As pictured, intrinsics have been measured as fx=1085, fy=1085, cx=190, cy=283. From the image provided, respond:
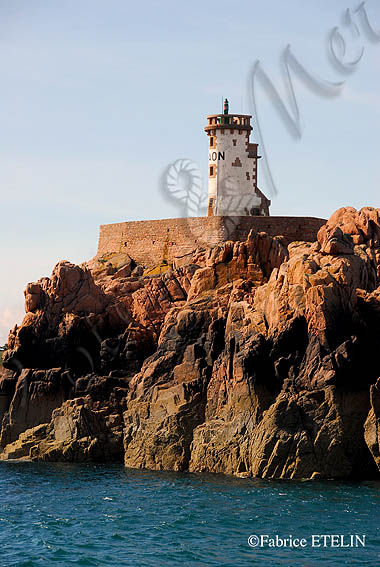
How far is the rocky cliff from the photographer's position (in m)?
66.4

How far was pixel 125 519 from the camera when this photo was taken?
58.7 m

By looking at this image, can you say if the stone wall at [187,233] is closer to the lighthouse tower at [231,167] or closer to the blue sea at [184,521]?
the lighthouse tower at [231,167]

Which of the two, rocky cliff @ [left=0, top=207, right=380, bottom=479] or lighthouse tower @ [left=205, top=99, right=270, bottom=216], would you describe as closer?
rocky cliff @ [left=0, top=207, right=380, bottom=479]

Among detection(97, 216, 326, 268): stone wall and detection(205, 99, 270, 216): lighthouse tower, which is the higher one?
detection(205, 99, 270, 216): lighthouse tower

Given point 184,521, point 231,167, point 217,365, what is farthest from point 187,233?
point 184,521

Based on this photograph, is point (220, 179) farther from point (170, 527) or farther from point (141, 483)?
point (170, 527)

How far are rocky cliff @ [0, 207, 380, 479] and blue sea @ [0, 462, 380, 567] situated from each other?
2.52m

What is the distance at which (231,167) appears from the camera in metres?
114

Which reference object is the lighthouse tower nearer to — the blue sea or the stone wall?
the stone wall

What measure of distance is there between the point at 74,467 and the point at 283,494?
1986 cm

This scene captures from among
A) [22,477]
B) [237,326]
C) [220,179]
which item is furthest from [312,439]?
[220,179]

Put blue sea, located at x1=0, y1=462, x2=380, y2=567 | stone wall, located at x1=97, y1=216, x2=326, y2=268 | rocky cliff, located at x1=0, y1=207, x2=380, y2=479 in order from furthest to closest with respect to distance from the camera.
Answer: stone wall, located at x1=97, y1=216, x2=326, y2=268, rocky cliff, located at x1=0, y1=207, x2=380, y2=479, blue sea, located at x1=0, y1=462, x2=380, y2=567

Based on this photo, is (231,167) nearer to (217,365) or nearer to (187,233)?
(187,233)

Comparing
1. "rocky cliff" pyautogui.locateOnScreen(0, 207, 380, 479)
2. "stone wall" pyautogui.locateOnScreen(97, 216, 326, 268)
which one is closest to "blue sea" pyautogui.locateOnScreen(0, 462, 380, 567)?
"rocky cliff" pyautogui.locateOnScreen(0, 207, 380, 479)
